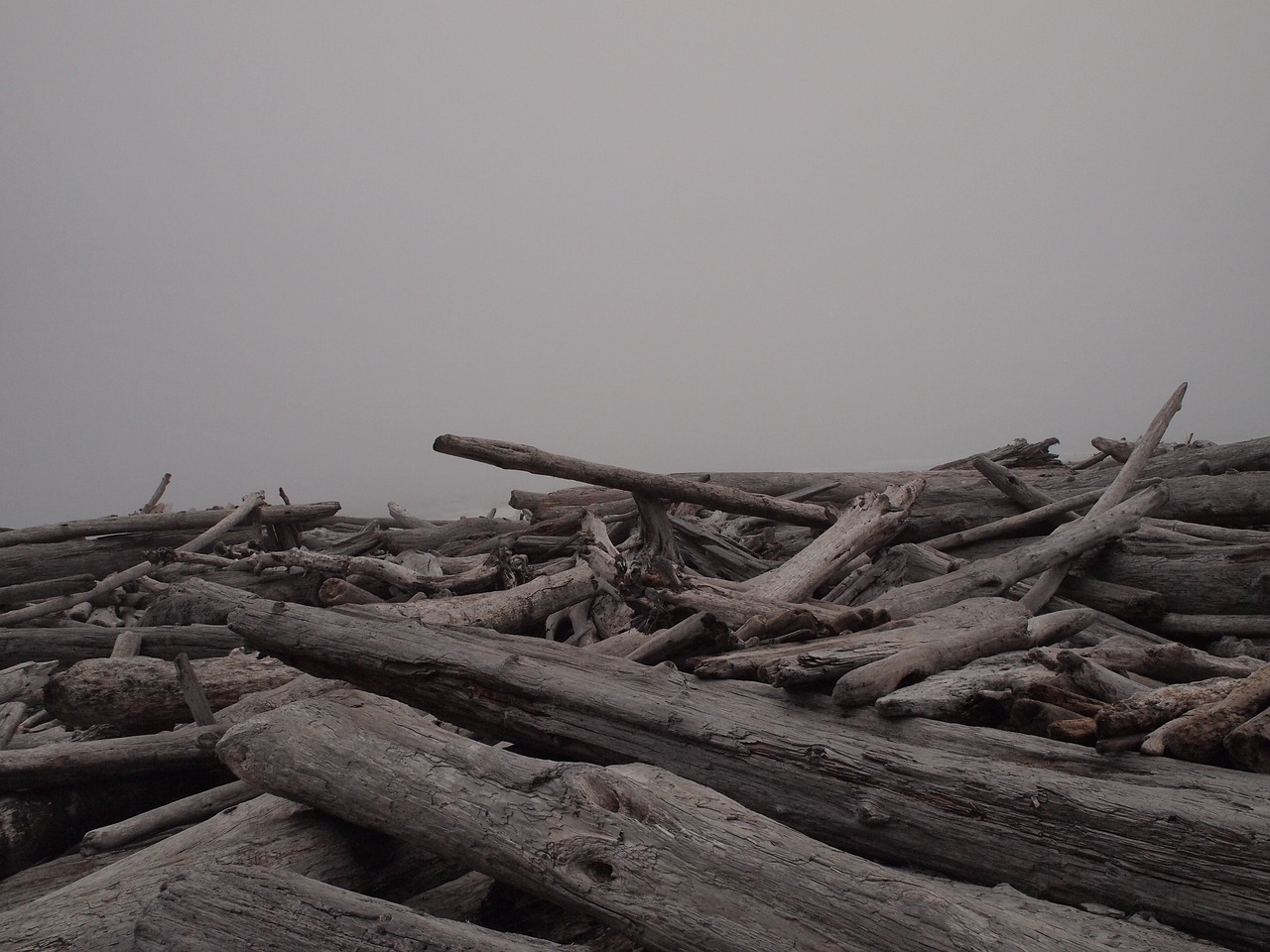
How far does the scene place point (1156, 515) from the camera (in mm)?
7020

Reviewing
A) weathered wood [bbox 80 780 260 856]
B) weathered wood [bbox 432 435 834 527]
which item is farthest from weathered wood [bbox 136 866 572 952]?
weathered wood [bbox 432 435 834 527]

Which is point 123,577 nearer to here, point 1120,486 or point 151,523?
point 151,523

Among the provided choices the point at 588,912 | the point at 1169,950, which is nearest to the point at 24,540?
the point at 588,912

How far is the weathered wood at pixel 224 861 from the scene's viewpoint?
264 centimetres

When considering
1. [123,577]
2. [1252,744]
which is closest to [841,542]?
[1252,744]

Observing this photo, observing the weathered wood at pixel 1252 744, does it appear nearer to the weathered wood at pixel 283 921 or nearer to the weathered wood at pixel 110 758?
the weathered wood at pixel 283 921

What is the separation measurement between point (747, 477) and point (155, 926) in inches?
281

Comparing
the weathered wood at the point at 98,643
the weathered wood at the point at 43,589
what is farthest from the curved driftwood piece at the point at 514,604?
the weathered wood at the point at 43,589

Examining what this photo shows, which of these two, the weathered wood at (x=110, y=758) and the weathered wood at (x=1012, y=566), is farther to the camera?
the weathered wood at (x=1012, y=566)

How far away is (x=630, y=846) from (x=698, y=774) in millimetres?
652

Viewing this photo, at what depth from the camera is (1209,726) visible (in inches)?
95.3

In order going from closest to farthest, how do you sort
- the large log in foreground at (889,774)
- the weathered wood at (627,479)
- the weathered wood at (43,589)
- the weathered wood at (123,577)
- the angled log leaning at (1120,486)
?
the large log in foreground at (889,774)
the angled log leaning at (1120,486)
the weathered wood at (627,479)
the weathered wood at (123,577)
the weathered wood at (43,589)

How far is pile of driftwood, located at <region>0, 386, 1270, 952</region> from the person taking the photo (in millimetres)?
2178

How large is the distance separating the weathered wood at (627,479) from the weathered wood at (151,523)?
4803mm
